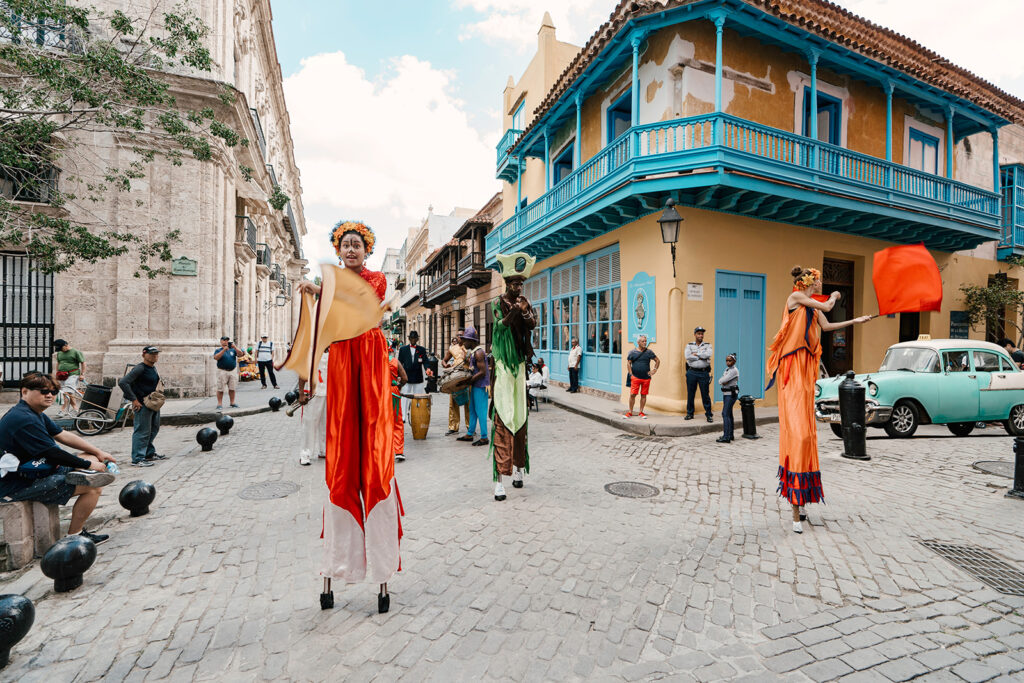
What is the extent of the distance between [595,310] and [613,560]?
1040 cm

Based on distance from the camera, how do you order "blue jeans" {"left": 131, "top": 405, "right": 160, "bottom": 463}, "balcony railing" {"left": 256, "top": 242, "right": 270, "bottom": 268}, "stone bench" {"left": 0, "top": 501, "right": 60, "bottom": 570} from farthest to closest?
"balcony railing" {"left": 256, "top": 242, "right": 270, "bottom": 268}
"blue jeans" {"left": 131, "top": 405, "right": 160, "bottom": 463}
"stone bench" {"left": 0, "top": 501, "right": 60, "bottom": 570}

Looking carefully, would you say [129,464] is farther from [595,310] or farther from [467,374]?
[595,310]

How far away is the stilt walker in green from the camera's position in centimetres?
489

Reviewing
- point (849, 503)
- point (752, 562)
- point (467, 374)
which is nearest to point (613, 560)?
point (752, 562)

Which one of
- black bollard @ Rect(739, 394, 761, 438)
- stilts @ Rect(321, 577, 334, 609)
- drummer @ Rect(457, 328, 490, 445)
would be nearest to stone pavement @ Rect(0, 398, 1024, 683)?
stilts @ Rect(321, 577, 334, 609)

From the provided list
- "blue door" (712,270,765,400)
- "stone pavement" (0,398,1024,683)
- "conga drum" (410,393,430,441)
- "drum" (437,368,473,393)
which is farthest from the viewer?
"blue door" (712,270,765,400)

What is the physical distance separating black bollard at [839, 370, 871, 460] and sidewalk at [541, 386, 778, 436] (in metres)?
2.36

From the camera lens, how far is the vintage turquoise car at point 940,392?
830cm

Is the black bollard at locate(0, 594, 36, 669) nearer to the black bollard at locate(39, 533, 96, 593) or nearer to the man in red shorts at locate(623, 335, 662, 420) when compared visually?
the black bollard at locate(39, 533, 96, 593)

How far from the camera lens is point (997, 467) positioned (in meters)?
6.23

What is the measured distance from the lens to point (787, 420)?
4.23 m

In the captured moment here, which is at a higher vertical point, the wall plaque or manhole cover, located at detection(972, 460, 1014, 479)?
the wall plaque

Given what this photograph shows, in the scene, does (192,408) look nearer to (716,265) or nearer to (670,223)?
(670,223)

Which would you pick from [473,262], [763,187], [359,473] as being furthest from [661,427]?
[473,262]
